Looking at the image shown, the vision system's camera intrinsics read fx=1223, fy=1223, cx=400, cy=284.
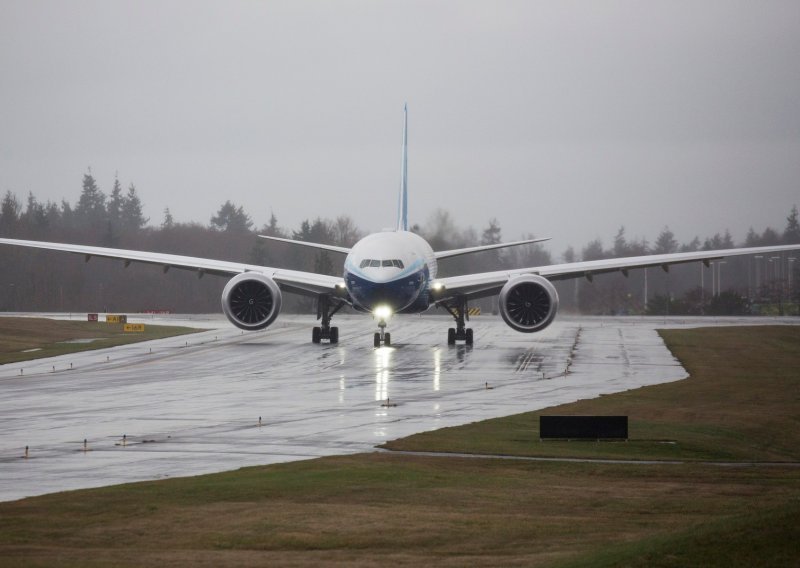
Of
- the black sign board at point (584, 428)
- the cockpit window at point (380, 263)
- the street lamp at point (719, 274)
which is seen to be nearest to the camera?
the black sign board at point (584, 428)

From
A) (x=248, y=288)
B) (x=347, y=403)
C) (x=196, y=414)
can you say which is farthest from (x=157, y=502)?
(x=248, y=288)

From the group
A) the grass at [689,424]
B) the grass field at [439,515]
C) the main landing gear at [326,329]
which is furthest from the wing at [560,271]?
the grass field at [439,515]

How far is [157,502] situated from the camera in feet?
68.1

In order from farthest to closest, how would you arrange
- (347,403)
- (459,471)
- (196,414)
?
(347,403), (196,414), (459,471)

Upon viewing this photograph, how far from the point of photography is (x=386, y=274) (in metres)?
54.6

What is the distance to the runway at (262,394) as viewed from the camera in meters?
26.3

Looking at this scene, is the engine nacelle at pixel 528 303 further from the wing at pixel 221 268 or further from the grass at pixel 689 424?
the wing at pixel 221 268

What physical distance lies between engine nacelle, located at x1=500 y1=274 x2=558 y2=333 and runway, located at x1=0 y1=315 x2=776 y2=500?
151 centimetres

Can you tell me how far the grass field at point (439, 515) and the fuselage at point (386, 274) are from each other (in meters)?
25.6

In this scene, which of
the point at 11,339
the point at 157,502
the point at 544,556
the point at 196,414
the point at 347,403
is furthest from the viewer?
the point at 11,339

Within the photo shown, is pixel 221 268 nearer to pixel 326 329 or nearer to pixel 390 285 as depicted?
pixel 326 329

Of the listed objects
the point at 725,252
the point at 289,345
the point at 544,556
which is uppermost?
the point at 725,252

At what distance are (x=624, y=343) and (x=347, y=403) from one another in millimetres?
30822

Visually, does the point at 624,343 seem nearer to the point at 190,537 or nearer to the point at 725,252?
the point at 725,252
